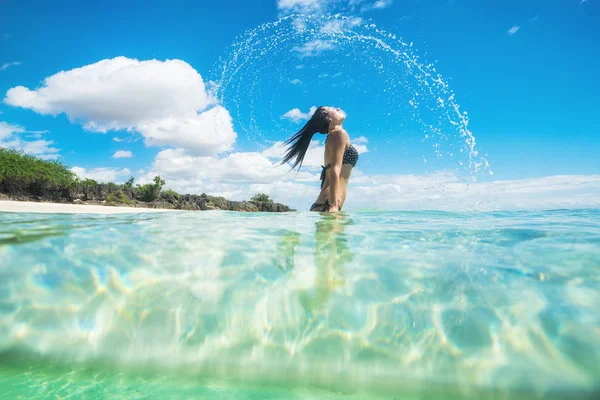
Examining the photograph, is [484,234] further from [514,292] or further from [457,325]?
[457,325]

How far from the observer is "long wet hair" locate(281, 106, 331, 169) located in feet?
23.2

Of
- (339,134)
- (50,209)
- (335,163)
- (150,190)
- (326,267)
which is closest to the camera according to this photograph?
(326,267)

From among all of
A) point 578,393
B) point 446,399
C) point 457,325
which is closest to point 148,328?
point 446,399

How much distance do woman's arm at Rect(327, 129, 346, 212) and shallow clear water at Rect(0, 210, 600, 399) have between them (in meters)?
3.52

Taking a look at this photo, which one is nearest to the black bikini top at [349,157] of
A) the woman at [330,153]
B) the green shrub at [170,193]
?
the woman at [330,153]

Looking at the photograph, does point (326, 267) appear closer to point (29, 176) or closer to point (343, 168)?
point (343, 168)

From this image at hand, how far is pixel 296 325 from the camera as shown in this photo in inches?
83.8

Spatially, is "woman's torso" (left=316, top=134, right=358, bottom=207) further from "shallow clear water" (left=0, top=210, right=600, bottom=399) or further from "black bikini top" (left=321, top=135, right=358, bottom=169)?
"shallow clear water" (left=0, top=210, right=600, bottom=399)

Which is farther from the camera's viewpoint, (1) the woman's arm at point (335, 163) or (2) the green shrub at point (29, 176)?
(2) the green shrub at point (29, 176)

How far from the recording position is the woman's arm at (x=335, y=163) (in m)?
6.57

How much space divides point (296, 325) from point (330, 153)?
503cm

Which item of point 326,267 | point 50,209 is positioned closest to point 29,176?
point 50,209

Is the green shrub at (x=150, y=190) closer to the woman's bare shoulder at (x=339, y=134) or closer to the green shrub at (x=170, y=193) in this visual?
the green shrub at (x=170, y=193)

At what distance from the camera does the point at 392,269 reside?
2791 millimetres
